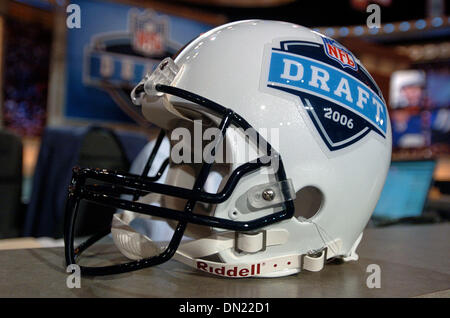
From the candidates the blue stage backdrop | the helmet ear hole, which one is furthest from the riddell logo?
the blue stage backdrop

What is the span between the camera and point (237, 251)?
0.59 m

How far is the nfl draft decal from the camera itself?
603 mm

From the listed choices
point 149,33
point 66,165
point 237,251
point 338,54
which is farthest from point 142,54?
point 237,251

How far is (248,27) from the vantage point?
2.16 feet

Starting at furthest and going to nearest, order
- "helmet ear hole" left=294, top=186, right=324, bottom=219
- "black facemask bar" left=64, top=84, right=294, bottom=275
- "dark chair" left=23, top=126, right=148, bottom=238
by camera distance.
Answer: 1. "dark chair" left=23, top=126, right=148, bottom=238
2. "helmet ear hole" left=294, top=186, right=324, bottom=219
3. "black facemask bar" left=64, top=84, right=294, bottom=275

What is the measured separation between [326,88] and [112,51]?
9.75 feet

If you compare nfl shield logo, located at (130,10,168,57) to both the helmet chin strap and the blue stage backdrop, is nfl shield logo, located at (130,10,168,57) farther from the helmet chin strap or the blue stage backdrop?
the helmet chin strap

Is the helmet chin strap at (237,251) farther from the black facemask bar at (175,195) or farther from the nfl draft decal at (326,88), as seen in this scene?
the nfl draft decal at (326,88)

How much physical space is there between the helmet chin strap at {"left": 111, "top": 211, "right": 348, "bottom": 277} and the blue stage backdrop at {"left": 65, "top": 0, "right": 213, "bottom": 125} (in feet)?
8.21

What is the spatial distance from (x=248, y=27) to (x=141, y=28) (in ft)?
9.72

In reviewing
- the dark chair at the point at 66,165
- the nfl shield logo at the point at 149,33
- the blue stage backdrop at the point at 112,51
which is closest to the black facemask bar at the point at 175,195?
the dark chair at the point at 66,165
